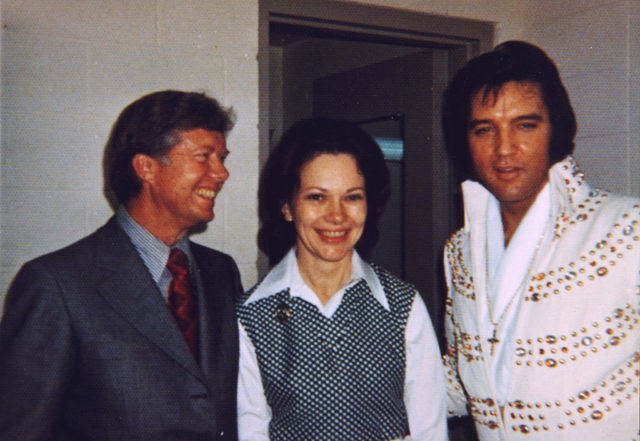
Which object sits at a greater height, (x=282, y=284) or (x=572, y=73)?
(x=572, y=73)

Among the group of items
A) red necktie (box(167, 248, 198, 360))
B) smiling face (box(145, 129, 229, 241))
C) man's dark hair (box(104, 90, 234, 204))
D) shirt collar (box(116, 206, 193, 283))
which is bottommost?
red necktie (box(167, 248, 198, 360))

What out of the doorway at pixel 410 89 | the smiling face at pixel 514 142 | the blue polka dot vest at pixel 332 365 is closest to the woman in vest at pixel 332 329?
the blue polka dot vest at pixel 332 365

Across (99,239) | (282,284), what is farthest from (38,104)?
(282,284)

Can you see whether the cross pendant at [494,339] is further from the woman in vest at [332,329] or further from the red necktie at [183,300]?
the red necktie at [183,300]

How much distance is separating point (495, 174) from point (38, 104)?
1.36 metres

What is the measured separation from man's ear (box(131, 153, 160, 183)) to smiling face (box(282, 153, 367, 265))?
1.32 feet

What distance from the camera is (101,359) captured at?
134 cm

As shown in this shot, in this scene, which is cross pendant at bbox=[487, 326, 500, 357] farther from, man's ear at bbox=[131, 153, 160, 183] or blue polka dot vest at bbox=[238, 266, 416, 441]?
man's ear at bbox=[131, 153, 160, 183]

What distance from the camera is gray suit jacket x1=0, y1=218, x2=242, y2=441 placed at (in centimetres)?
127

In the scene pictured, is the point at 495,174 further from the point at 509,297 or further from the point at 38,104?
the point at 38,104

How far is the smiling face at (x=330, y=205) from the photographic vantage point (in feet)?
5.28

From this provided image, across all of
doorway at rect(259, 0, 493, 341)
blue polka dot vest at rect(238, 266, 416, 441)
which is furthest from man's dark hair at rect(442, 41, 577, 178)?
doorway at rect(259, 0, 493, 341)

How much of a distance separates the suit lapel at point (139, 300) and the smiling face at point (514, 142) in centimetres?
92

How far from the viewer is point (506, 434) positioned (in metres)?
1.50
